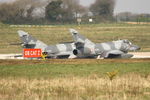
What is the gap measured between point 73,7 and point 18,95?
106 meters

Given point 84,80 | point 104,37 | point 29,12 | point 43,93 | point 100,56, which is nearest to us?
point 43,93

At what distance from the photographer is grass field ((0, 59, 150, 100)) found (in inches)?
922

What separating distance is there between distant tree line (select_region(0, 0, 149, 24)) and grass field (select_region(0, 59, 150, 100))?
78.0m

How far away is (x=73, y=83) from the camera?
2753cm

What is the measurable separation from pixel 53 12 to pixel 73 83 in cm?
9708

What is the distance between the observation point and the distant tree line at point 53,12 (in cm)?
11438

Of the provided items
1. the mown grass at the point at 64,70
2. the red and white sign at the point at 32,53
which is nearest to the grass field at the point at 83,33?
the red and white sign at the point at 32,53

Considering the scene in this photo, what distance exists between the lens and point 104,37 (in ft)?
302

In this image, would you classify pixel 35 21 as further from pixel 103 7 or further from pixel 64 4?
pixel 103 7

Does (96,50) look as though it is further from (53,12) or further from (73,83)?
(53,12)

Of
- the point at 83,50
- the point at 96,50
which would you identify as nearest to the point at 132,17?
the point at 96,50

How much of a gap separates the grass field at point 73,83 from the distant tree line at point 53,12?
78.0 meters

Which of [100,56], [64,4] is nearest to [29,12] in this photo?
[64,4]

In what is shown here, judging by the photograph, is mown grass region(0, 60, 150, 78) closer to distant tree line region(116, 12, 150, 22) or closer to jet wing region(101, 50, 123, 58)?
jet wing region(101, 50, 123, 58)
